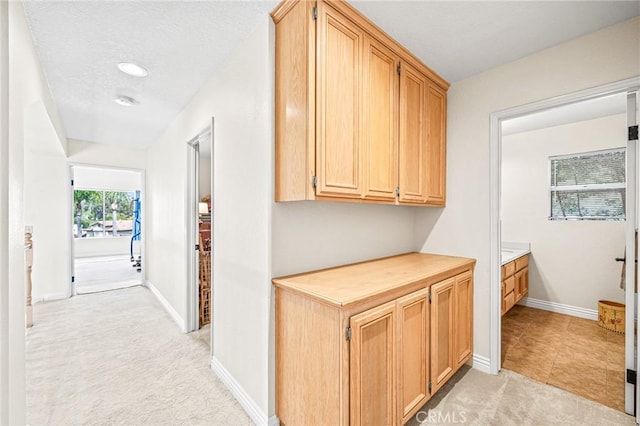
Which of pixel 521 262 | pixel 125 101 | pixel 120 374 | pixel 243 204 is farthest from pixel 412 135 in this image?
pixel 120 374

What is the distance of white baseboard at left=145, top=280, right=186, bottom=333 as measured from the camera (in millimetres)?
3085

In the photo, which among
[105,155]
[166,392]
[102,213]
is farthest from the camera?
[102,213]

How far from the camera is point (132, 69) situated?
2248 millimetres

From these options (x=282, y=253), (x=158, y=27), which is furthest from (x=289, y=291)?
(x=158, y=27)

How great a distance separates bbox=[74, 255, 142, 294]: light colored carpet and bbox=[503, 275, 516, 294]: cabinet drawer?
582cm

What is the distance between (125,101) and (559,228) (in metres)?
5.30

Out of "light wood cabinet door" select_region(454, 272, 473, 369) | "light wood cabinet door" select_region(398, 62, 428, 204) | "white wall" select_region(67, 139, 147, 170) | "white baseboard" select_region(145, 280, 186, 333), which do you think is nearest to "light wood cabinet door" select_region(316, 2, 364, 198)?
"light wood cabinet door" select_region(398, 62, 428, 204)

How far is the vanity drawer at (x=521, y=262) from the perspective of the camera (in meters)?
3.35

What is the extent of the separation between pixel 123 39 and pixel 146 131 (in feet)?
7.62

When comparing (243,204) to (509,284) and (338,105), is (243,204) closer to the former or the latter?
(338,105)

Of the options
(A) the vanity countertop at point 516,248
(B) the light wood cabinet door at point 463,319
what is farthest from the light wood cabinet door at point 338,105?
(A) the vanity countertop at point 516,248

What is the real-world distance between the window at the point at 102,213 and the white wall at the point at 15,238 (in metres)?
8.55

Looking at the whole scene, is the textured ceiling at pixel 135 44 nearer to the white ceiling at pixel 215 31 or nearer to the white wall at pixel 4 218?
the white ceiling at pixel 215 31

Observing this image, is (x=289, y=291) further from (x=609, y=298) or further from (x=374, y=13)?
(x=609, y=298)
